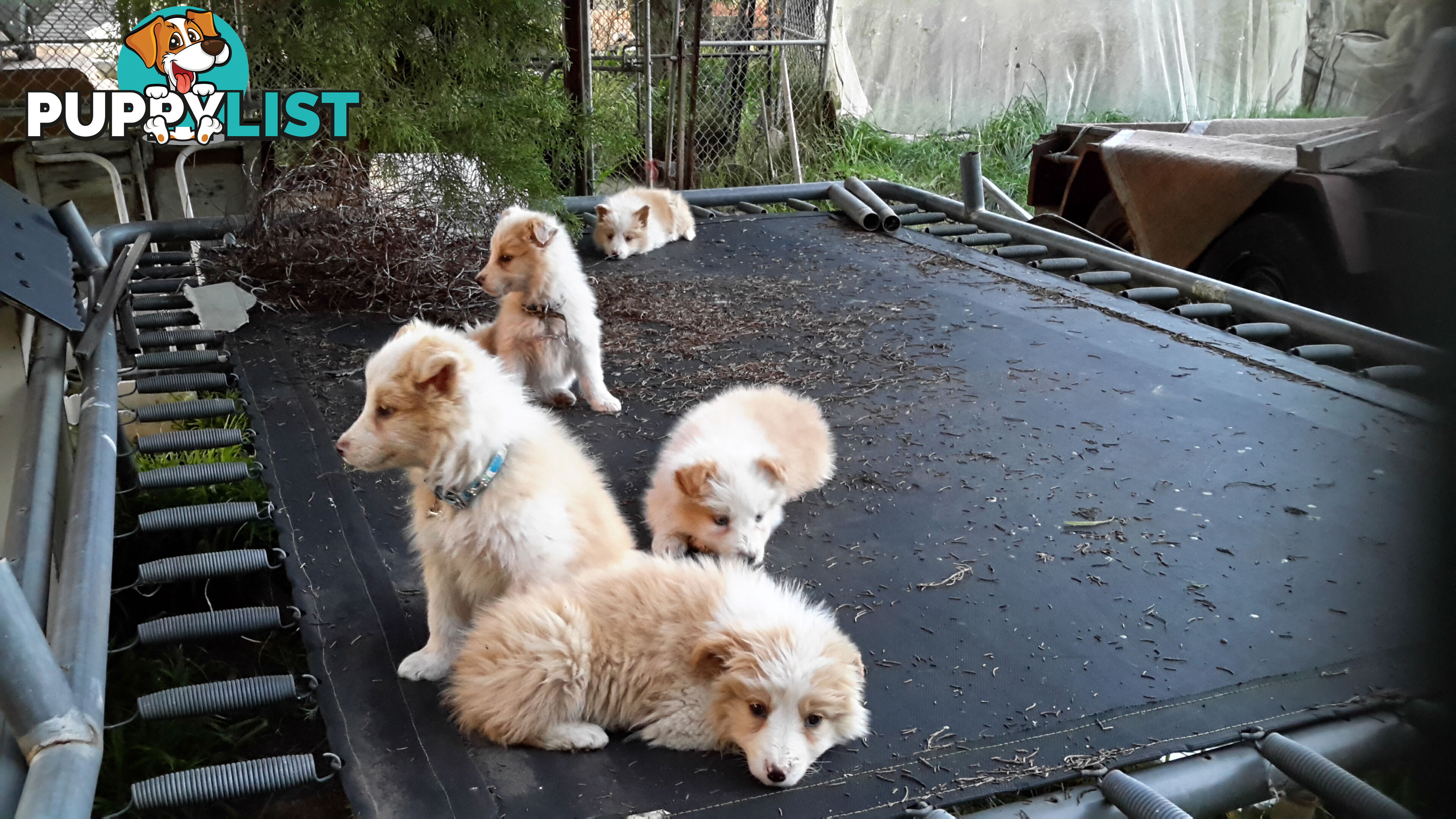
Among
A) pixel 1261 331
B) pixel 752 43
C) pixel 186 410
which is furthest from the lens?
pixel 752 43

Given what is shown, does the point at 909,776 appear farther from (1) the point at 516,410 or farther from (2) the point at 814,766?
(1) the point at 516,410

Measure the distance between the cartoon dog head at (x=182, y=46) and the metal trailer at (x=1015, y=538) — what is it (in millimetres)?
1521

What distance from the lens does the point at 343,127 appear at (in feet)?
15.8

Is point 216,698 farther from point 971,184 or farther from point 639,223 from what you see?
point 971,184

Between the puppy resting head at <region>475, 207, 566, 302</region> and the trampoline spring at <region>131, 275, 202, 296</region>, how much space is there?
1777 mm

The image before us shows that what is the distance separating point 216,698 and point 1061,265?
4.48m

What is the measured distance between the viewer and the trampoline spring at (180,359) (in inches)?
148

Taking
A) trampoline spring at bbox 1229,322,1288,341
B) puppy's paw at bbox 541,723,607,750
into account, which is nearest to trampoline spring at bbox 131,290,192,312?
puppy's paw at bbox 541,723,607,750

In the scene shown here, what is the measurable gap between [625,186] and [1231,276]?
216 inches

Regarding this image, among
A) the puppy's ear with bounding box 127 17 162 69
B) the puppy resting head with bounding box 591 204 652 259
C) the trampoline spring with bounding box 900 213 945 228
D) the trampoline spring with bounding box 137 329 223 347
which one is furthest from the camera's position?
the trampoline spring with bounding box 900 213 945 228

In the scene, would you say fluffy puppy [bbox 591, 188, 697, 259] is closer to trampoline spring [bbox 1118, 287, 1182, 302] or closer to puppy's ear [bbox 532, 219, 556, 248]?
puppy's ear [bbox 532, 219, 556, 248]

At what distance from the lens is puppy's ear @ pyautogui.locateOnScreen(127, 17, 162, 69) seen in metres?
4.86

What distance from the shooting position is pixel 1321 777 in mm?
1766

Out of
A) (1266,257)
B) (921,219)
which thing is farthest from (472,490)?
(921,219)
